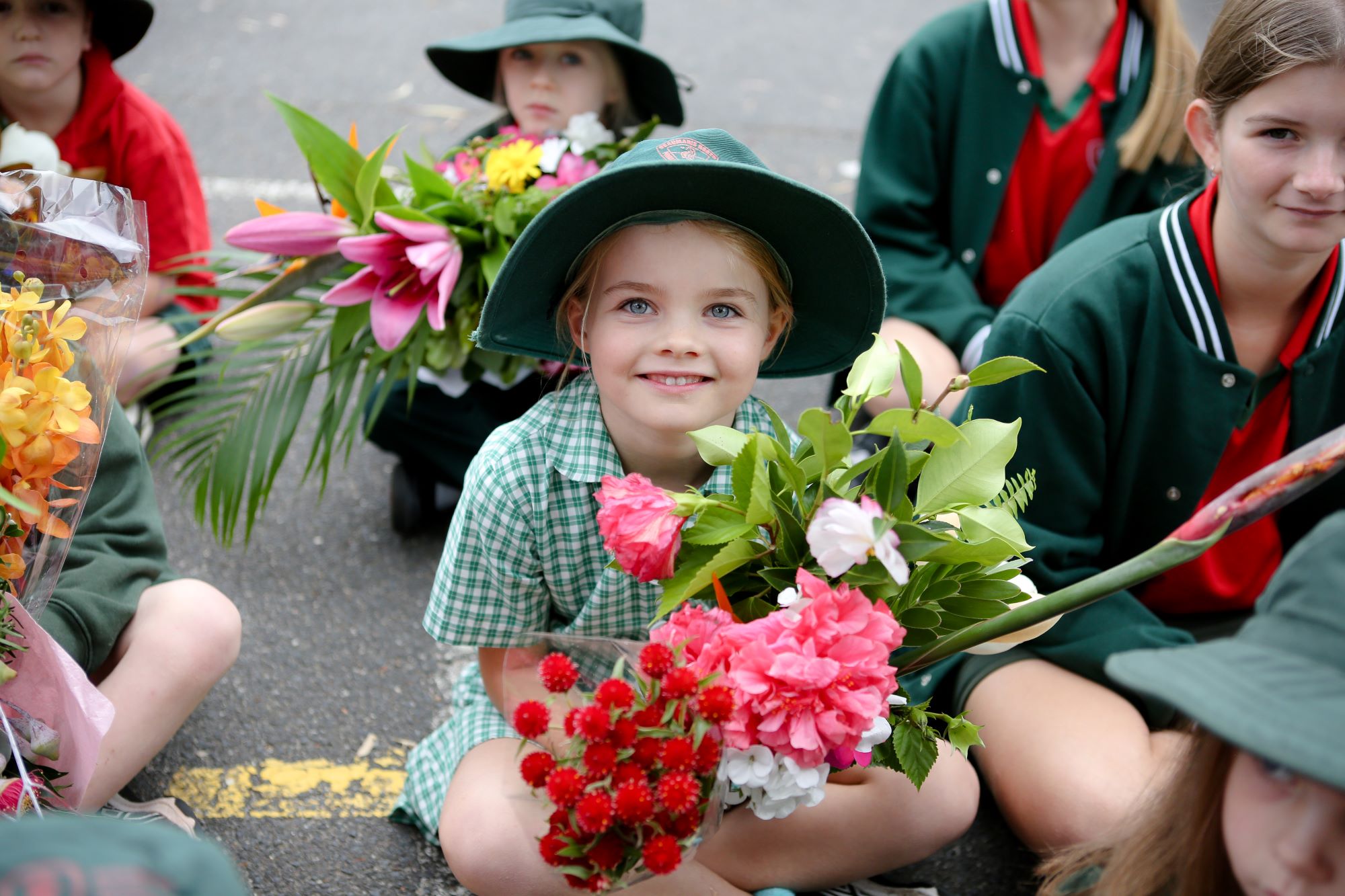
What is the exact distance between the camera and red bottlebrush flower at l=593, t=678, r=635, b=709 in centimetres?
112

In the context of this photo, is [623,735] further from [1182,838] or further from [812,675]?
[1182,838]

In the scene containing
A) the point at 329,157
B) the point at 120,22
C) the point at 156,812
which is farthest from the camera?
the point at 120,22

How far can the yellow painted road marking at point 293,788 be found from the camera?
193 centimetres

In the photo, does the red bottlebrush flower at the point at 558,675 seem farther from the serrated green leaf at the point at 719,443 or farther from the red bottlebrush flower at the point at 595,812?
the serrated green leaf at the point at 719,443

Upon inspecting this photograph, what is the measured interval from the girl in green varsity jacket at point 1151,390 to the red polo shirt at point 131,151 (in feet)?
6.39

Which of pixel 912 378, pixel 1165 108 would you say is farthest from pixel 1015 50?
pixel 912 378

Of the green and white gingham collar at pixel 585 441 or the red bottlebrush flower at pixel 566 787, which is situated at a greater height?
the green and white gingham collar at pixel 585 441

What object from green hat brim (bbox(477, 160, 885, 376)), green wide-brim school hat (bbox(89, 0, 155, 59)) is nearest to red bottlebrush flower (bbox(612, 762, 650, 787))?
green hat brim (bbox(477, 160, 885, 376))

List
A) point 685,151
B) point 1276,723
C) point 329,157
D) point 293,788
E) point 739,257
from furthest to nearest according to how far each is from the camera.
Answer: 1. point 329,157
2. point 293,788
3. point 739,257
4. point 685,151
5. point 1276,723

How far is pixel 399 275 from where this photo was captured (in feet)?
7.01

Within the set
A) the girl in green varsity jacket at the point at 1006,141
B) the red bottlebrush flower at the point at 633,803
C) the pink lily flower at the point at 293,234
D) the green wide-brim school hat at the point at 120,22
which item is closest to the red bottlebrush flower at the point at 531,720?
the red bottlebrush flower at the point at 633,803

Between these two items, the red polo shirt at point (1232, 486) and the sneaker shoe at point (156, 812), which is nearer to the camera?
the sneaker shoe at point (156, 812)

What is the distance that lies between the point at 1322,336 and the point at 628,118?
161 cm

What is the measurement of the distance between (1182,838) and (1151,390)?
868mm
